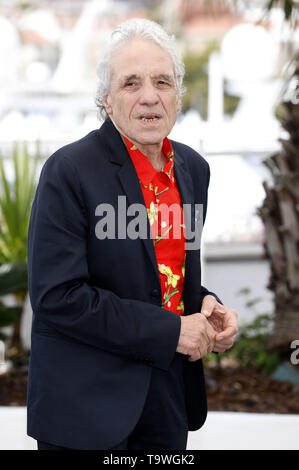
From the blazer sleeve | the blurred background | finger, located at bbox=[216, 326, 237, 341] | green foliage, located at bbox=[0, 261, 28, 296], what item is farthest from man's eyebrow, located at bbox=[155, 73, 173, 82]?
green foliage, located at bbox=[0, 261, 28, 296]

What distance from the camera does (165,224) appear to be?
1.42 meters

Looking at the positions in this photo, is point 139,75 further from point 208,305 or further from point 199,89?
point 199,89

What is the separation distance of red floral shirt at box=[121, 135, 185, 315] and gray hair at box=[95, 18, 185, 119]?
14 cm

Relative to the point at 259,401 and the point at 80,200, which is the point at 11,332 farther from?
the point at 80,200

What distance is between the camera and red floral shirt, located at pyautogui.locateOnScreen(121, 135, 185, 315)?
4.65ft

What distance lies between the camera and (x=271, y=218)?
12.0ft

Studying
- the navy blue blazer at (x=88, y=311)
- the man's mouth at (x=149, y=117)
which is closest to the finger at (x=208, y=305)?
the navy blue blazer at (x=88, y=311)

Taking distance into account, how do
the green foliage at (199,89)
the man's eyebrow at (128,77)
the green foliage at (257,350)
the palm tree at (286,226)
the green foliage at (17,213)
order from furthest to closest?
1. the green foliage at (199,89)
2. the green foliage at (17,213)
3. the green foliage at (257,350)
4. the palm tree at (286,226)
5. the man's eyebrow at (128,77)

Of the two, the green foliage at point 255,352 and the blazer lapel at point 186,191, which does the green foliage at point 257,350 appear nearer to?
the green foliage at point 255,352

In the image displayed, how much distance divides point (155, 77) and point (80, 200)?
0.32 meters

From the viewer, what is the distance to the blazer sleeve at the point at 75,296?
127 cm

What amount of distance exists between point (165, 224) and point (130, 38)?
1.36ft

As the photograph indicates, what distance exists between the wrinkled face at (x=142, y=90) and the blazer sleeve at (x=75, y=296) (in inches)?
7.1

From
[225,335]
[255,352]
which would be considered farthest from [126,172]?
[255,352]
